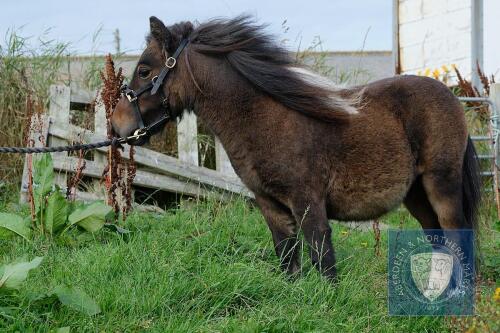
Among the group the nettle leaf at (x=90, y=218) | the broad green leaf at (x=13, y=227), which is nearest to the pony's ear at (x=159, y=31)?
the nettle leaf at (x=90, y=218)

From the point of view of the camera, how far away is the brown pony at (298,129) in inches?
198

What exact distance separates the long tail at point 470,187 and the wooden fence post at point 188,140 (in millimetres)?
3247

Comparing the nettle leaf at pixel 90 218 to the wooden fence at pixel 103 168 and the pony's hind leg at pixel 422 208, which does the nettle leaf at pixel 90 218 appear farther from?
the pony's hind leg at pixel 422 208

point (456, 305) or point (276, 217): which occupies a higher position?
point (276, 217)

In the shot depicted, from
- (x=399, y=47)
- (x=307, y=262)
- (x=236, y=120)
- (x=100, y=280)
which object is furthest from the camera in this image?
(x=399, y=47)

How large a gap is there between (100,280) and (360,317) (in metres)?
1.60

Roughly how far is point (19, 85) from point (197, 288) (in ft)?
15.9

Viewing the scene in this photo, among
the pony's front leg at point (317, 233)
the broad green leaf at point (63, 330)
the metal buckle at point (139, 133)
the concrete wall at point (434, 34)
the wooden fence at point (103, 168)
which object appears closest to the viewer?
the broad green leaf at point (63, 330)

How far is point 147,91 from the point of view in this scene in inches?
205

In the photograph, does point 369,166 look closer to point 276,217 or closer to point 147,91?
point 276,217

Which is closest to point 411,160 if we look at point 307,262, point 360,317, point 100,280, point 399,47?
point 307,262

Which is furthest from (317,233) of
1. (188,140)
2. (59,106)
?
(59,106)

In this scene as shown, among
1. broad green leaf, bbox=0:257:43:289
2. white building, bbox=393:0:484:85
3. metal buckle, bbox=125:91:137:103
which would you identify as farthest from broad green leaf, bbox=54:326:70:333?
white building, bbox=393:0:484:85

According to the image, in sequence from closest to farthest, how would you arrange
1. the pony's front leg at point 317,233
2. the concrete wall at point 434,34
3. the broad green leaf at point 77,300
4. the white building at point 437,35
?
the broad green leaf at point 77,300 → the pony's front leg at point 317,233 → the white building at point 437,35 → the concrete wall at point 434,34
